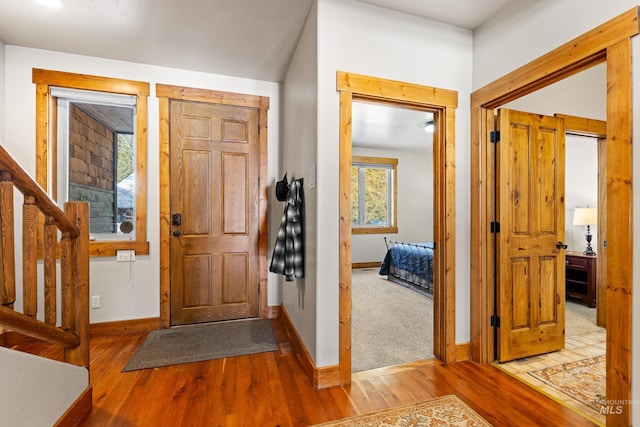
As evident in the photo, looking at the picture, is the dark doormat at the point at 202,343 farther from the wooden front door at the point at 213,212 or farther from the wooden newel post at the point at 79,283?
the wooden newel post at the point at 79,283

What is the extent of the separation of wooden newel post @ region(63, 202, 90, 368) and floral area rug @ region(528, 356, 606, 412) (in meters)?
3.00

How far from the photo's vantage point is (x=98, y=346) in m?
2.46

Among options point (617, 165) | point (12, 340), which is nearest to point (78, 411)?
point (12, 340)

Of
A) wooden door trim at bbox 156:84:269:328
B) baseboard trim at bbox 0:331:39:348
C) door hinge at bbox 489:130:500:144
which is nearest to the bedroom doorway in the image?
door hinge at bbox 489:130:500:144

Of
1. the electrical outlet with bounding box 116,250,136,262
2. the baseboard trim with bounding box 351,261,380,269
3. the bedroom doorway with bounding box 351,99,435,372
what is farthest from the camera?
the baseboard trim with bounding box 351,261,380,269

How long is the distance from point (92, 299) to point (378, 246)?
4943mm

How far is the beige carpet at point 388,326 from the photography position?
7.63 ft

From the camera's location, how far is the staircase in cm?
116

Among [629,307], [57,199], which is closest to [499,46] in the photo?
[629,307]

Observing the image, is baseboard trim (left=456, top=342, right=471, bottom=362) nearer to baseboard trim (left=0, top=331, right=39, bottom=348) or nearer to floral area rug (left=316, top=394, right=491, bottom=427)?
floral area rug (left=316, top=394, right=491, bottom=427)

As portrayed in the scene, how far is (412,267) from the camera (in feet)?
14.4

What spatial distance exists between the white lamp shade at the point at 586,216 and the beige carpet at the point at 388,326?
2259 mm

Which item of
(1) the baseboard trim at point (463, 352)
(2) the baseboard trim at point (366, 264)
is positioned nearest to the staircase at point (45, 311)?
(1) the baseboard trim at point (463, 352)

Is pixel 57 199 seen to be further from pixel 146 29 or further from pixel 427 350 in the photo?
pixel 427 350
